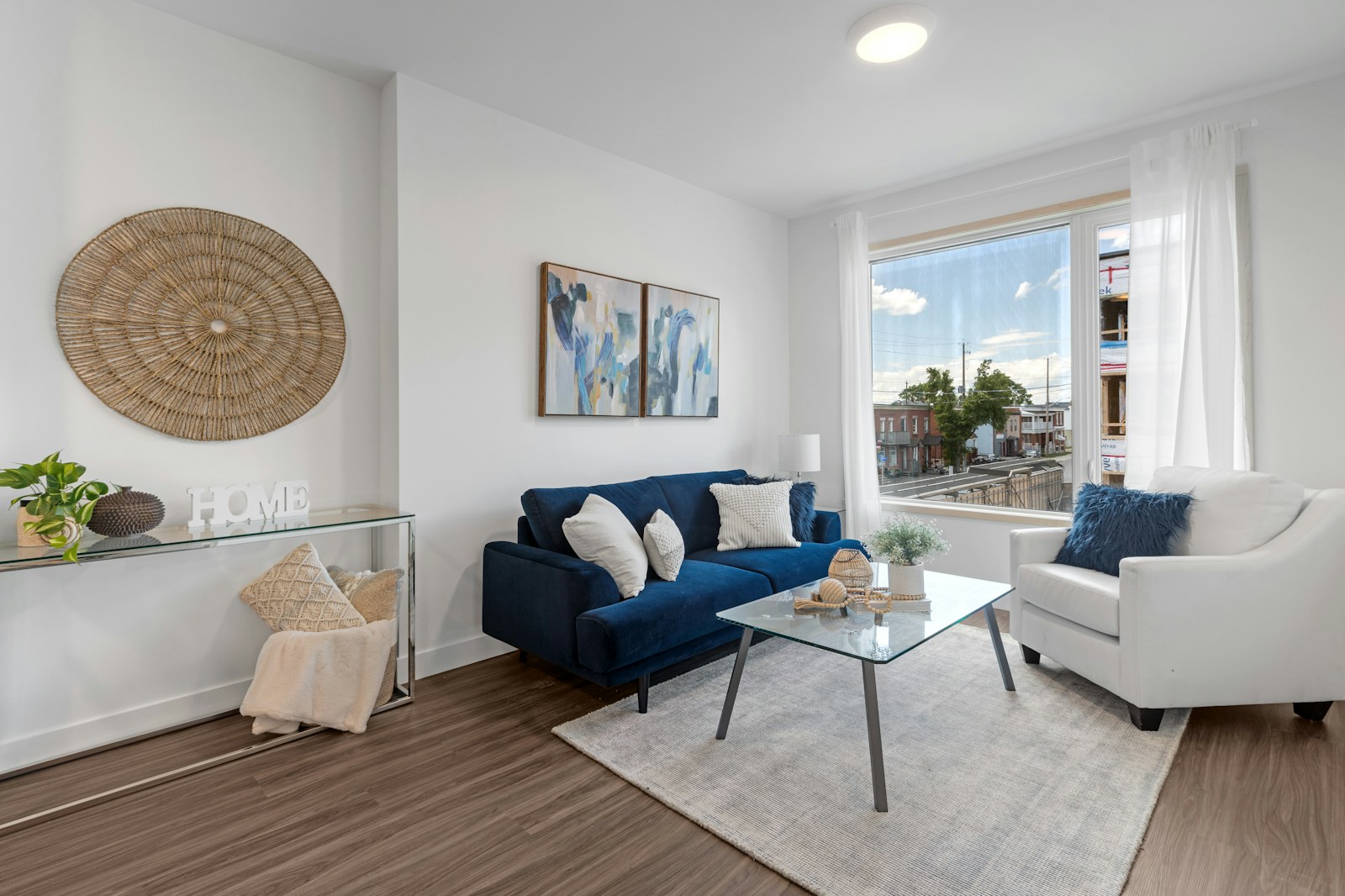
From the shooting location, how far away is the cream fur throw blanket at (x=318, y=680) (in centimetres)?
242

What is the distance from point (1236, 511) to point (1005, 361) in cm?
185

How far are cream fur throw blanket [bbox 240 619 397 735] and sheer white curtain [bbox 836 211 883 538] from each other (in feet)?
10.9

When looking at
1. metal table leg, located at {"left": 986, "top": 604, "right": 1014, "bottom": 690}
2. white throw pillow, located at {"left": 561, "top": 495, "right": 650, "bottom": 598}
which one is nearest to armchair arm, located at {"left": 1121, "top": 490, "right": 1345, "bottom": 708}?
metal table leg, located at {"left": 986, "top": 604, "right": 1014, "bottom": 690}

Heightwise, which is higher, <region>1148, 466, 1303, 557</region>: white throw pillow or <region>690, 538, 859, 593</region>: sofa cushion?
<region>1148, 466, 1303, 557</region>: white throw pillow

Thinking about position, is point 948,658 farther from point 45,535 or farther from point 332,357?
point 45,535

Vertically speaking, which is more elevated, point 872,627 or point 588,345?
point 588,345

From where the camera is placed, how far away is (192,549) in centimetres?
234

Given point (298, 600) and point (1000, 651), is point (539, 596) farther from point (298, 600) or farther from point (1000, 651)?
point (1000, 651)

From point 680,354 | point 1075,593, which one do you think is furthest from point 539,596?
point 1075,593

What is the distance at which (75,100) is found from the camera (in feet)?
7.84

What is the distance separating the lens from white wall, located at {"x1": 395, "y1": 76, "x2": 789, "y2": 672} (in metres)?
3.11

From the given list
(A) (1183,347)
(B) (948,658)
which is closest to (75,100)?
(B) (948,658)

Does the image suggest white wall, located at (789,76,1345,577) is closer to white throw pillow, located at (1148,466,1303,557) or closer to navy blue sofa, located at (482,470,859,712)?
white throw pillow, located at (1148,466,1303,557)

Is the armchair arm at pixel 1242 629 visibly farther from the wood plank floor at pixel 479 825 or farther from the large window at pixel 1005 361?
the large window at pixel 1005 361
